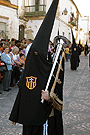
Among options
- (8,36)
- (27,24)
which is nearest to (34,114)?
(8,36)

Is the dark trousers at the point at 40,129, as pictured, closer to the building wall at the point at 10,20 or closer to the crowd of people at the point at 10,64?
the crowd of people at the point at 10,64

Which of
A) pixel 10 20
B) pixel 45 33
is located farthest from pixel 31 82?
pixel 10 20

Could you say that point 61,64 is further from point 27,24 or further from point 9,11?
point 27,24

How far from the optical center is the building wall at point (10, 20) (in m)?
18.0

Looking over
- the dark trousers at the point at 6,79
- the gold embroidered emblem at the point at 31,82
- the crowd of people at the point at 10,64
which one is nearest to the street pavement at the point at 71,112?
the dark trousers at the point at 6,79

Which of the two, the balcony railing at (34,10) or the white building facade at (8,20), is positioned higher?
the balcony railing at (34,10)

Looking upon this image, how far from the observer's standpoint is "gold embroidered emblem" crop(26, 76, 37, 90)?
8.46 ft

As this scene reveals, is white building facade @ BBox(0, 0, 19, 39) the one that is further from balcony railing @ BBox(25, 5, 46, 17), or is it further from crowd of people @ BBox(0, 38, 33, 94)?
crowd of people @ BBox(0, 38, 33, 94)

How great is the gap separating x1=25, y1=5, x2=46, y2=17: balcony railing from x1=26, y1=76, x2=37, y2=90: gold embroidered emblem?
22398 mm

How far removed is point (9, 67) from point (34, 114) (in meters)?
5.95

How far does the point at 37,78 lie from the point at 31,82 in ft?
0.28

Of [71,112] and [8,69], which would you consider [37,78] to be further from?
[8,69]

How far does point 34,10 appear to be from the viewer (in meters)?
24.9

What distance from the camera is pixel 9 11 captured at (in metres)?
18.9
